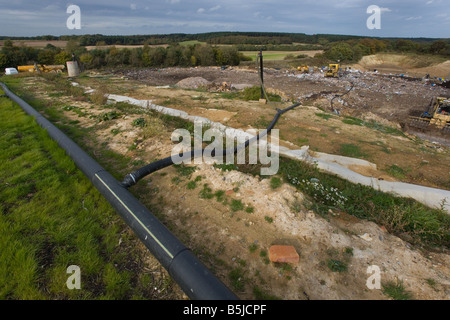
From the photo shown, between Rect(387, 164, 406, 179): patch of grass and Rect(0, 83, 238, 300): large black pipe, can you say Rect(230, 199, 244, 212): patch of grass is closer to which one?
Rect(0, 83, 238, 300): large black pipe

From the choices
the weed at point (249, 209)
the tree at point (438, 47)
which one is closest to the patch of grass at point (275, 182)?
the weed at point (249, 209)

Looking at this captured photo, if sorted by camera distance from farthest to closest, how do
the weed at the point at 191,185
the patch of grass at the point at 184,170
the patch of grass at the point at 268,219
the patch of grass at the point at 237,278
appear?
the patch of grass at the point at 184,170, the weed at the point at 191,185, the patch of grass at the point at 268,219, the patch of grass at the point at 237,278

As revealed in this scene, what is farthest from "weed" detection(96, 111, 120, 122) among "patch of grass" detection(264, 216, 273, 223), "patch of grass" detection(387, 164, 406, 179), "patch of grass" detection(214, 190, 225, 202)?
"patch of grass" detection(387, 164, 406, 179)

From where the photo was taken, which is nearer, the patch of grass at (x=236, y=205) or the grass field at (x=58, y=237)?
the grass field at (x=58, y=237)

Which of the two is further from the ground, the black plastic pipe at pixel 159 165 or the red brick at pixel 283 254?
the black plastic pipe at pixel 159 165

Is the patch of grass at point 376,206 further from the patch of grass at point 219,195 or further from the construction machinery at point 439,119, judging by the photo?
the construction machinery at point 439,119
